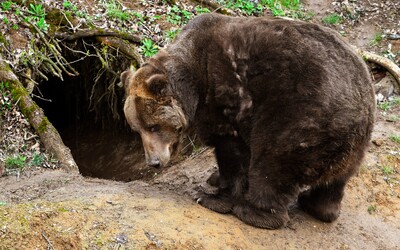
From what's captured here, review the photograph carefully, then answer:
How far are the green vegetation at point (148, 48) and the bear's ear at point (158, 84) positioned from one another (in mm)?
2961

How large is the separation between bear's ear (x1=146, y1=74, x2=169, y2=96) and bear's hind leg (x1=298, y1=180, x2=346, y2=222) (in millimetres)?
1738

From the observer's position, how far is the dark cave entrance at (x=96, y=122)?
839 cm

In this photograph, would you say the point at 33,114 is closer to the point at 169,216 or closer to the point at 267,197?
the point at 169,216

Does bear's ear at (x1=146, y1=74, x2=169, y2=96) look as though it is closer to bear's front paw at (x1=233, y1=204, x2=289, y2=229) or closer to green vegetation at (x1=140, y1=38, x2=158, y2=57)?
bear's front paw at (x1=233, y1=204, x2=289, y2=229)

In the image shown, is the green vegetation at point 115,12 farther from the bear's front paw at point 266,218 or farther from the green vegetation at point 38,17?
the bear's front paw at point 266,218

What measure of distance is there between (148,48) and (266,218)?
388 cm

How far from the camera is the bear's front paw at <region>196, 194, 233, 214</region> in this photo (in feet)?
16.2

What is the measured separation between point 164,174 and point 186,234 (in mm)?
2305

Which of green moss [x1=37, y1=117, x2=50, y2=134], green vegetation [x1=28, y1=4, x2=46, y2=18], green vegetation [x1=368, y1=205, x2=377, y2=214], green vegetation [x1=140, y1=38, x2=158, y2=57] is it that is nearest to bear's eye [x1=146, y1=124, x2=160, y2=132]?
green moss [x1=37, y1=117, x2=50, y2=134]

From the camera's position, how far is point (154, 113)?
483 centimetres

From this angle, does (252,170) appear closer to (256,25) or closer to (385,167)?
(256,25)

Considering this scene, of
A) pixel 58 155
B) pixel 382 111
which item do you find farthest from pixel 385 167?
pixel 58 155

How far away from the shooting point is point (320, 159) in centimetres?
450

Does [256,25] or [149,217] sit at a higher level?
[256,25]
